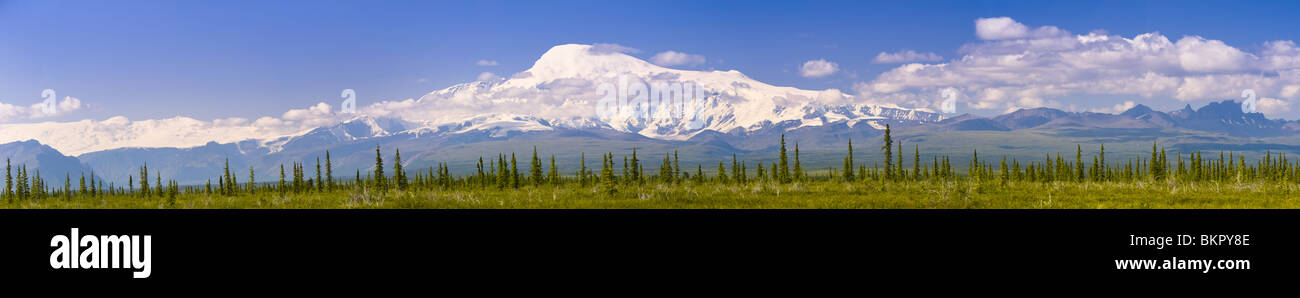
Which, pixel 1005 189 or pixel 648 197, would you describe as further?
pixel 1005 189

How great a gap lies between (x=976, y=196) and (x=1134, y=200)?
505cm
